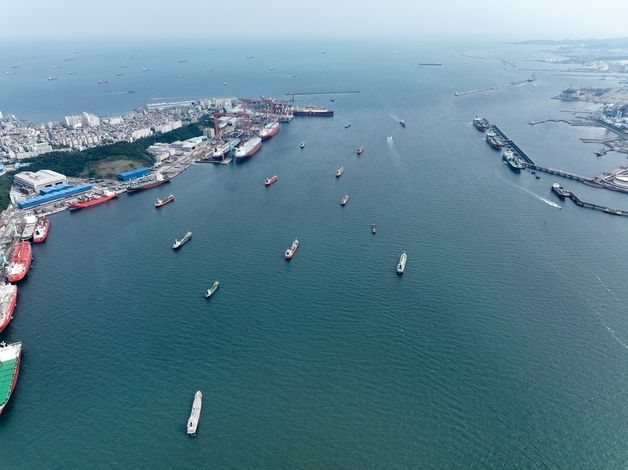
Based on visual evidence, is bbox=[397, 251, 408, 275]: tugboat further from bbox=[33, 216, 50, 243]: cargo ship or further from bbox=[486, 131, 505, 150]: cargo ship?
bbox=[486, 131, 505, 150]: cargo ship

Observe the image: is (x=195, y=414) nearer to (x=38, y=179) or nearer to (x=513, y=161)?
(x=38, y=179)

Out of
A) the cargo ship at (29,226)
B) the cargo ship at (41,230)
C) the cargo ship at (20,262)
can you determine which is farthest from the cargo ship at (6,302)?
the cargo ship at (29,226)

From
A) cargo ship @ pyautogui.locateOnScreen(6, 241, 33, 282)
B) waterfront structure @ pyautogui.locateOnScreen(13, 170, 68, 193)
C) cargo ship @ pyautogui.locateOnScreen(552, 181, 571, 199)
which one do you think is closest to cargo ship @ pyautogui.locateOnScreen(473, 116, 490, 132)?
cargo ship @ pyautogui.locateOnScreen(552, 181, 571, 199)

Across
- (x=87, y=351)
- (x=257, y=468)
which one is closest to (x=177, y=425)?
(x=257, y=468)

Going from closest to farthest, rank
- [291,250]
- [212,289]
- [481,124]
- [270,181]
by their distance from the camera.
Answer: [212,289], [291,250], [270,181], [481,124]

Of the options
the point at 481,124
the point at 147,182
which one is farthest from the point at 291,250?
the point at 481,124

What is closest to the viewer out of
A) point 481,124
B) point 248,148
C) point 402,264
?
point 402,264

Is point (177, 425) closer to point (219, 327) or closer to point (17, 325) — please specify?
point (219, 327)
